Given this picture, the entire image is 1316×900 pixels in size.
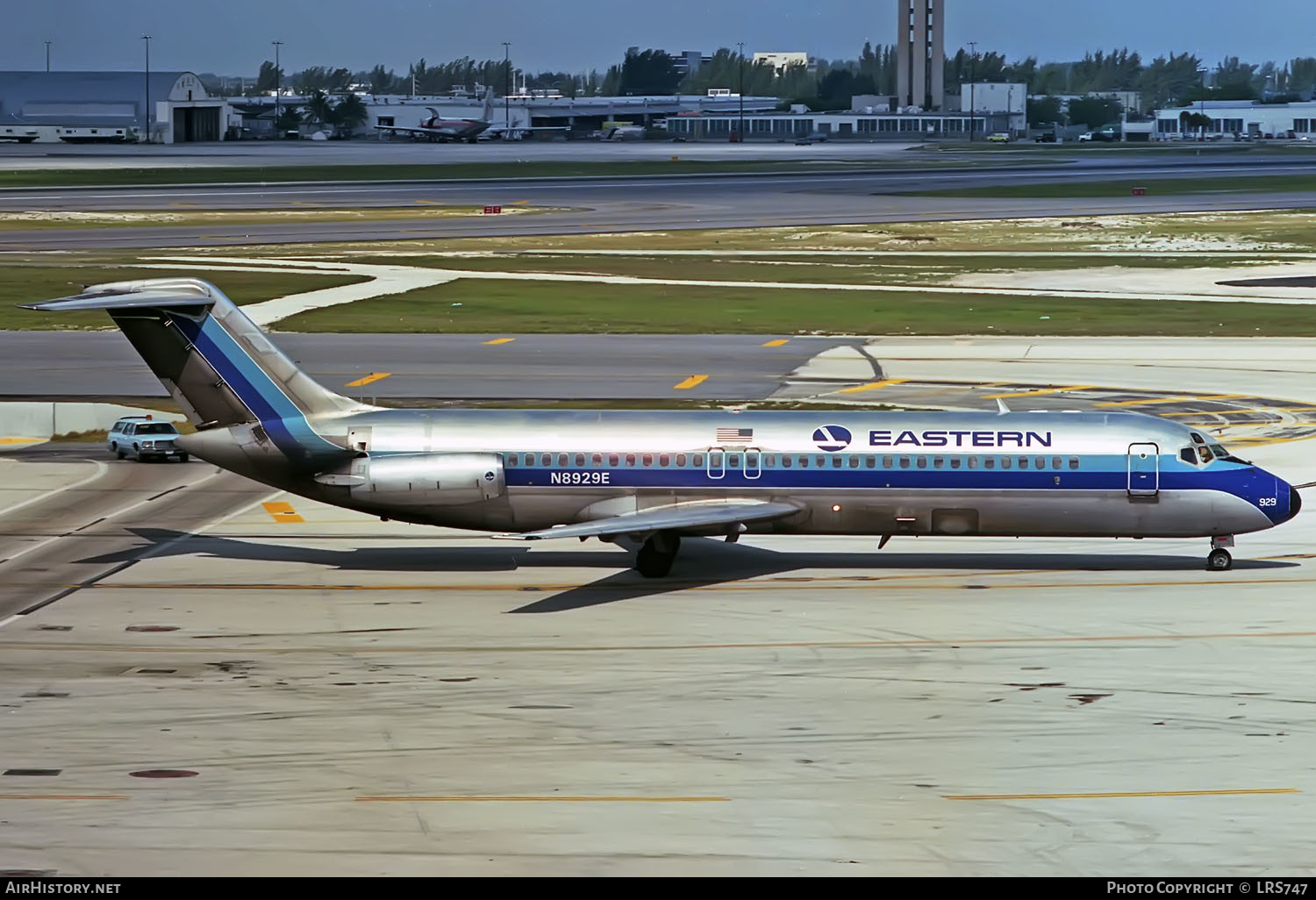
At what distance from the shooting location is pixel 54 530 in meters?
40.8

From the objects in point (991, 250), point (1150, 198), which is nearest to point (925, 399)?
point (991, 250)

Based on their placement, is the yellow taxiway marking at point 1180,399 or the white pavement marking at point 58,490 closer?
the white pavement marking at point 58,490

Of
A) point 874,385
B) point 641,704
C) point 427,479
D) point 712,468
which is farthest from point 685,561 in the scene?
point 874,385

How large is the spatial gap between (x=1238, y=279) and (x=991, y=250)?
1949cm

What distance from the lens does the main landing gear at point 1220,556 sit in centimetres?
3678

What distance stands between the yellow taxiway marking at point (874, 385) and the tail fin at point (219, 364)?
26569 mm

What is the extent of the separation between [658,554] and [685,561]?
87.6 inches

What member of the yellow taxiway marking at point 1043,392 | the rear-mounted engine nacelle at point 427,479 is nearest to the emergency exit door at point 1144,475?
the rear-mounted engine nacelle at point 427,479

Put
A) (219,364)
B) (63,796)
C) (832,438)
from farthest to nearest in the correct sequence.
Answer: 1. (219,364)
2. (832,438)
3. (63,796)

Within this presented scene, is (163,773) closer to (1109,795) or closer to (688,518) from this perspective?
(1109,795)

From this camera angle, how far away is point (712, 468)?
118ft

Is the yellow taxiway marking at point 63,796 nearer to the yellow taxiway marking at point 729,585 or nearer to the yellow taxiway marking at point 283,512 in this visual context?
the yellow taxiway marking at point 729,585

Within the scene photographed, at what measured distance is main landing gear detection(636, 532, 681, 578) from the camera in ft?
118

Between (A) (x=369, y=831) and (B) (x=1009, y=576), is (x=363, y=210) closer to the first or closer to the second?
(B) (x=1009, y=576)
